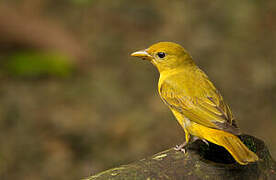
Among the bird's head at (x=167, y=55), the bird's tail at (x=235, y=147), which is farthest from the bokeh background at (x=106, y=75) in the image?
the bird's tail at (x=235, y=147)

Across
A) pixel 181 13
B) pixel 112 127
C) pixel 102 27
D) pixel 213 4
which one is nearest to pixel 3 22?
pixel 102 27

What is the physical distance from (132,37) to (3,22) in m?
2.19

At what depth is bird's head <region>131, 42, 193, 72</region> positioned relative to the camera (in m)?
3.84

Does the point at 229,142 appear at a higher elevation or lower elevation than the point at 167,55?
lower

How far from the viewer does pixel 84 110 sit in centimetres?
687

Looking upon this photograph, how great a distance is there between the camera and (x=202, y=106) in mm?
3432

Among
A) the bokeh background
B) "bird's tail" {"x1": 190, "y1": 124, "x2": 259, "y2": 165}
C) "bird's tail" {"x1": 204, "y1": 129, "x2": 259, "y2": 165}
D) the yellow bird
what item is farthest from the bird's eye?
the bokeh background

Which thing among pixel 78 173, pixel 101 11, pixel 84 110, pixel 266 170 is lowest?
pixel 78 173

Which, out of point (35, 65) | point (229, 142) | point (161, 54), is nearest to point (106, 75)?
point (35, 65)

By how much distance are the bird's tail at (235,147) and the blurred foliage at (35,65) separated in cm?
470

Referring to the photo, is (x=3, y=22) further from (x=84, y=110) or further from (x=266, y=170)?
(x=266, y=170)

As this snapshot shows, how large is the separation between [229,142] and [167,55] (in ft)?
3.78

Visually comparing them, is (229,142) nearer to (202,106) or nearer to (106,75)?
(202,106)

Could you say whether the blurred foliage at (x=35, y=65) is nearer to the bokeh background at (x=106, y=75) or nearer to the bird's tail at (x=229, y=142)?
the bokeh background at (x=106, y=75)
